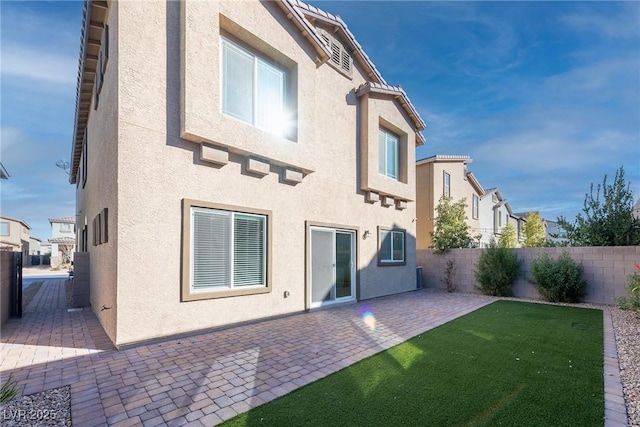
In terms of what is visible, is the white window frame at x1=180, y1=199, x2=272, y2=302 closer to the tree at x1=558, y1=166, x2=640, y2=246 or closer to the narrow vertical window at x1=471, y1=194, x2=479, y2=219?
the tree at x1=558, y1=166, x2=640, y2=246

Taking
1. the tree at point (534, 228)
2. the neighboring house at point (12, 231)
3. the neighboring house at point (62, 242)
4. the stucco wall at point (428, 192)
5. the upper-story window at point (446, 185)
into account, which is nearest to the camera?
the stucco wall at point (428, 192)

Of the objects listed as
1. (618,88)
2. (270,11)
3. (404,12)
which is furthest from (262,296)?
(618,88)

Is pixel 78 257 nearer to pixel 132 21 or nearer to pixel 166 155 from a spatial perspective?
pixel 166 155

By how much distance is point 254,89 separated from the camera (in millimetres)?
8414

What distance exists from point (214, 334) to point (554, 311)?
10738mm

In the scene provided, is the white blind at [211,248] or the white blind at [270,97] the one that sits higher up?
the white blind at [270,97]

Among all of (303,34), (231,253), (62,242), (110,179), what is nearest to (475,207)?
(303,34)

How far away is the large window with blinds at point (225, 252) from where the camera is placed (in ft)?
23.2

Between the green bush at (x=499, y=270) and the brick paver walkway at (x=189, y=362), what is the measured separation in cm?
603

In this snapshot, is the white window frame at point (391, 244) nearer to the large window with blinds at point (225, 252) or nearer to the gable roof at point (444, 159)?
the large window with blinds at point (225, 252)

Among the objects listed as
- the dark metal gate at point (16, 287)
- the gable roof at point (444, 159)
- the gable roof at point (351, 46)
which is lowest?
the dark metal gate at point (16, 287)

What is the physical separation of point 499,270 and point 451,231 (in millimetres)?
3424

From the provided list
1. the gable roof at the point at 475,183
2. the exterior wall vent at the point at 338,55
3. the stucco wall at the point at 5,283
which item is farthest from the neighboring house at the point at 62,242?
the gable roof at the point at 475,183

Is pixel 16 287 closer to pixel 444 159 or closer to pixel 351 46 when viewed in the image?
pixel 351 46
